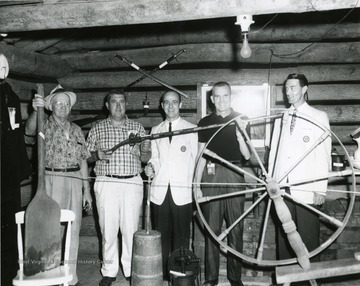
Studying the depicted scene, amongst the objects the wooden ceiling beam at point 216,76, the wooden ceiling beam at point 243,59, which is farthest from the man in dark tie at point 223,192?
the wooden ceiling beam at point 216,76

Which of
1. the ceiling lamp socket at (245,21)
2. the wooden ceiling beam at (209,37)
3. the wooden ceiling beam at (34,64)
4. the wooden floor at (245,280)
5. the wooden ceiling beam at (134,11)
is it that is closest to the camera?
the wooden ceiling beam at (134,11)

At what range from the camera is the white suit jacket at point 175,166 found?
466 centimetres

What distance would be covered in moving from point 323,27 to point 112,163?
146 inches

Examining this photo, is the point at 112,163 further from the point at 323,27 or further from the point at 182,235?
the point at 323,27

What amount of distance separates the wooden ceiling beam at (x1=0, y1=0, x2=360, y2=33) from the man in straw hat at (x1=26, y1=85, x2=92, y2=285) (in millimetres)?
993

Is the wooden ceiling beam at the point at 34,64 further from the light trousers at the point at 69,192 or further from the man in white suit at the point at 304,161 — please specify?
the man in white suit at the point at 304,161

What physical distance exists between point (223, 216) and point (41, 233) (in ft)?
7.00

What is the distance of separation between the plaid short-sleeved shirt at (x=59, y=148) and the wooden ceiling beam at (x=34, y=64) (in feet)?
3.52

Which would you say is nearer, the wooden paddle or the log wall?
the wooden paddle

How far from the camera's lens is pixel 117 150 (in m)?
4.76

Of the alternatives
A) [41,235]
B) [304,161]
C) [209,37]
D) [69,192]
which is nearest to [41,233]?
[41,235]

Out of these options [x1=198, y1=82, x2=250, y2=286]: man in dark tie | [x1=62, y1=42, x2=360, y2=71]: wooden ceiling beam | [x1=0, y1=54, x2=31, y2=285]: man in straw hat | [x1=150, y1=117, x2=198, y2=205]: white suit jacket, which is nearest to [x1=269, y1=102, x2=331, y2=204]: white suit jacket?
[x1=198, y1=82, x2=250, y2=286]: man in dark tie

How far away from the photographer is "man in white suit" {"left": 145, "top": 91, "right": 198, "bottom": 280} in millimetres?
4645

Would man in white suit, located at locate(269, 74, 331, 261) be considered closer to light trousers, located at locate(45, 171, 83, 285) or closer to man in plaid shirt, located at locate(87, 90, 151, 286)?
man in plaid shirt, located at locate(87, 90, 151, 286)
